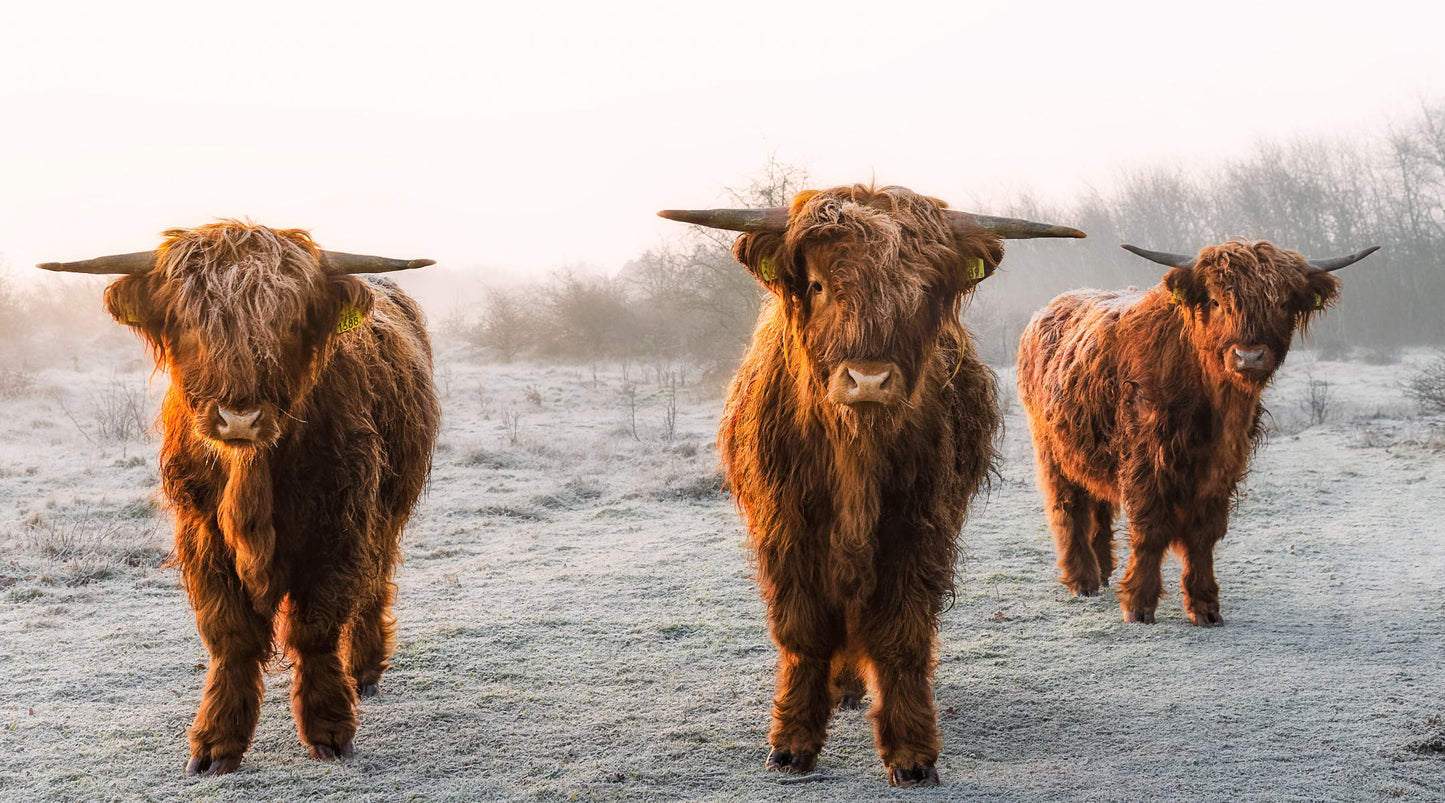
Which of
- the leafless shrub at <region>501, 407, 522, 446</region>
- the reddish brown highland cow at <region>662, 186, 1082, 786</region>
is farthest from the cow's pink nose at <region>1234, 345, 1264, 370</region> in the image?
the leafless shrub at <region>501, 407, 522, 446</region>

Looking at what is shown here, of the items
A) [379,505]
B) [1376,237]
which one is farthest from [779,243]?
[1376,237]

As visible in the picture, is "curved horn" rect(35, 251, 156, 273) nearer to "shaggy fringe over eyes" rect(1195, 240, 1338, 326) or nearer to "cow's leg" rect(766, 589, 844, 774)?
"cow's leg" rect(766, 589, 844, 774)

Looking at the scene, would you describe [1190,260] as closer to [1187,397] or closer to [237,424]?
[1187,397]

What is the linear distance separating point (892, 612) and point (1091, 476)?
2.77 meters

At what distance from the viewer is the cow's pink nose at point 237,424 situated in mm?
2771

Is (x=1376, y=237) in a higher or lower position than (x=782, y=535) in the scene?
higher

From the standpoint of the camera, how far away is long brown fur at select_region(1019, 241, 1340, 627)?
478cm

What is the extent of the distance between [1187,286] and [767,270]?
2900mm

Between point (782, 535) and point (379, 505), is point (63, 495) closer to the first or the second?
point (379, 505)

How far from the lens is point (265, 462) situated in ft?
10.2

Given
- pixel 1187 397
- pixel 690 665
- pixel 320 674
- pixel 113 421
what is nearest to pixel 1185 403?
pixel 1187 397

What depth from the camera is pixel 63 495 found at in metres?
7.88

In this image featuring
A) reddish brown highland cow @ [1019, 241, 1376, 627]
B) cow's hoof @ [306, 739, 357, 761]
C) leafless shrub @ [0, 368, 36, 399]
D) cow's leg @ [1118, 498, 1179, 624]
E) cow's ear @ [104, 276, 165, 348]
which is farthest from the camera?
leafless shrub @ [0, 368, 36, 399]

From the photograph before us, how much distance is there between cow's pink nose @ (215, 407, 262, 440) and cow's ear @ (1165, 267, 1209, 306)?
13.2 feet
